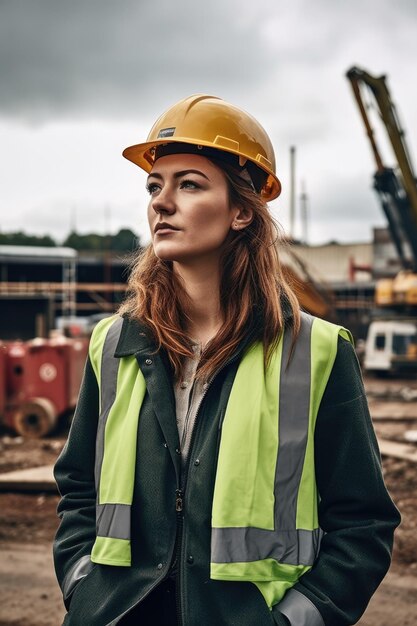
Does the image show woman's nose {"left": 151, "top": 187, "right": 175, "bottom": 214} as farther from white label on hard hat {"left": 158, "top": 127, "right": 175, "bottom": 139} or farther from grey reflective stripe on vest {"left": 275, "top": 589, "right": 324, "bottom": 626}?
grey reflective stripe on vest {"left": 275, "top": 589, "right": 324, "bottom": 626}

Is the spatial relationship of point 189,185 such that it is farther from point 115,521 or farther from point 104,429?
point 115,521

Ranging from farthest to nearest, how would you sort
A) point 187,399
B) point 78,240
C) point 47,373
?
point 78,240, point 47,373, point 187,399

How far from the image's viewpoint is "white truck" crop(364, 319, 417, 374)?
23.2 metres

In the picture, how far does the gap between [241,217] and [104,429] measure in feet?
2.31

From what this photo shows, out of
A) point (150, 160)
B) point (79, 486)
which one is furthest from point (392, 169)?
point (79, 486)

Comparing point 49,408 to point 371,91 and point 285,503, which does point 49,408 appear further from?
point 371,91

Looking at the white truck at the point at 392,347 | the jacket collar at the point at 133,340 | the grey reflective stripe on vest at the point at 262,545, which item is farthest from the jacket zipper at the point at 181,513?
the white truck at the point at 392,347

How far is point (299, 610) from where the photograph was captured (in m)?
1.96

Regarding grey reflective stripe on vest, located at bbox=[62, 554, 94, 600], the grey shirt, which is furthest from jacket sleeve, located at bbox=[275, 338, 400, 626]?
grey reflective stripe on vest, located at bbox=[62, 554, 94, 600]

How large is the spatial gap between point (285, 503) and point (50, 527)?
5.75m

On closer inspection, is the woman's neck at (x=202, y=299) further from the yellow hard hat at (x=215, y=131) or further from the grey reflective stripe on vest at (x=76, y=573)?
the grey reflective stripe on vest at (x=76, y=573)

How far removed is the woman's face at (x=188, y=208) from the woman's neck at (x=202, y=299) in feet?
0.22

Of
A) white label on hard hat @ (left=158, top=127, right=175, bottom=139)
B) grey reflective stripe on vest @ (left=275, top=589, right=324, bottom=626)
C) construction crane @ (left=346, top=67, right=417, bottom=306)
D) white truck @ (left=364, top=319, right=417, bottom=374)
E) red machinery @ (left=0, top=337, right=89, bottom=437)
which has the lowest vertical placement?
grey reflective stripe on vest @ (left=275, top=589, right=324, bottom=626)

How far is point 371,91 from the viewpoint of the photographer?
918 inches
